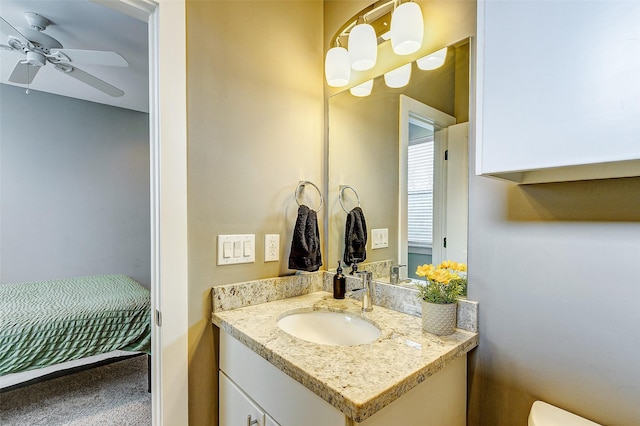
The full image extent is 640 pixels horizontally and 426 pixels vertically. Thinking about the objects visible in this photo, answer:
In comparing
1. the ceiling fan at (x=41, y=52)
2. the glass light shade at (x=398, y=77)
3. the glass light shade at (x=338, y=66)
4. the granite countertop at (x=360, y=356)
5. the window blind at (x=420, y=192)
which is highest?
the ceiling fan at (x=41, y=52)

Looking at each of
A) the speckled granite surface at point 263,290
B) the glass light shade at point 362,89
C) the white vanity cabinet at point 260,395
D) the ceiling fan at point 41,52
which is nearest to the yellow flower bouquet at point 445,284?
the white vanity cabinet at point 260,395

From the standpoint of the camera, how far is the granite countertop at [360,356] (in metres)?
→ 0.65

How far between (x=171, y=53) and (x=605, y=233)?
138 centimetres

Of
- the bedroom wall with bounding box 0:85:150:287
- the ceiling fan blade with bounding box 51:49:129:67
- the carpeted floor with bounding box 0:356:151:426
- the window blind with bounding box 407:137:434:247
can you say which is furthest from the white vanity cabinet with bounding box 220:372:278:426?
the bedroom wall with bounding box 0:85:150:287

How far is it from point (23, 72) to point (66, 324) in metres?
1.85

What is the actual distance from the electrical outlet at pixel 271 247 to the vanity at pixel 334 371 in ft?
0.47

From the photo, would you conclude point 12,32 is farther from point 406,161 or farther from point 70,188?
point 406,161

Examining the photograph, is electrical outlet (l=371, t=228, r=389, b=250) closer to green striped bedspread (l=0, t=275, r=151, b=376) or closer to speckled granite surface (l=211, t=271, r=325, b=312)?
speckled granite surface (l=211, t=271, r=325, b=312)

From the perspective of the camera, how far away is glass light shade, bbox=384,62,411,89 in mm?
1205

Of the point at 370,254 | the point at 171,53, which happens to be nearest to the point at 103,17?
the point at 171,53

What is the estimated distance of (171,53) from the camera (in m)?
1.07

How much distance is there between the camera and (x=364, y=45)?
1236mm

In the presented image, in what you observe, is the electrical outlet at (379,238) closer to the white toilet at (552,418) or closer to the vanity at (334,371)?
the vanity at (334,371)

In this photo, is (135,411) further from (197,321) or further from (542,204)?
(542,204)
